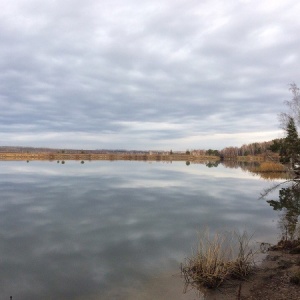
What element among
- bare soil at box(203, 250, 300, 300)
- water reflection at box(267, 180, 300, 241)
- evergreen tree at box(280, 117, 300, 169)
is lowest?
water reflection at box(267, 180, 300, 241)

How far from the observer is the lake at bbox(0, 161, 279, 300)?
30.9ft

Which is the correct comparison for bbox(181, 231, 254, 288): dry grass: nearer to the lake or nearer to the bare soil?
the bare soil

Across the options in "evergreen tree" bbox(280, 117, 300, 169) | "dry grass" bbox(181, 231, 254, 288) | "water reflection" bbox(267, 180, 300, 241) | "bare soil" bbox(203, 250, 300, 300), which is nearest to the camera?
"bare soil" bbox(203, 250, 300, 300)

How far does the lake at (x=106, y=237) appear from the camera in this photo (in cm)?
942

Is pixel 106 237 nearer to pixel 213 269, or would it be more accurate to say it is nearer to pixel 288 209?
pixel 213 269

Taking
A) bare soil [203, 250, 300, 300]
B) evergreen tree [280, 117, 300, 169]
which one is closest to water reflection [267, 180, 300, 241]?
evergreen tree [280, 117, 300, 169]

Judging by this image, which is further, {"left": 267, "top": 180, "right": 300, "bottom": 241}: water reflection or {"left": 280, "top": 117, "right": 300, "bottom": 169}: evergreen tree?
{"left": 280, "top": 117, "right": 300, "bottom": 169}: evergreen tree

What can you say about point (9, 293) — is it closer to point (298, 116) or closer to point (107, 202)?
point (107, 202)

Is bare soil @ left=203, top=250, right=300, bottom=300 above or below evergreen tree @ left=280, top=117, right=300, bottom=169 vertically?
below

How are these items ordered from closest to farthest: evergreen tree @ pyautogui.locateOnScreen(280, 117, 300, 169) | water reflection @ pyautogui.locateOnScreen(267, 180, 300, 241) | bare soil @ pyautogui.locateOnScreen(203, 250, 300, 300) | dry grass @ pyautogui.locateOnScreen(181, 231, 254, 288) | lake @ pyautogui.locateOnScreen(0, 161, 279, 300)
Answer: bare soil @ pyautogui.locateOnScreen(203, 250, 300, 300) < dry grass @ pyautogui.locateOnScreen(181, 231, 254, 288) < lake @ pyautogui.locateOnScreen(0, 161, 279, 300) < water reflection @ pyautogui.locateOnScreen(267, 180, 300, 241) < evergreen tree @ pyautogui.locateOnScreen(280, 117, 300, 169)

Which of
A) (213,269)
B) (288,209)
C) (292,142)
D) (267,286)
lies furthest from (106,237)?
(292,142)

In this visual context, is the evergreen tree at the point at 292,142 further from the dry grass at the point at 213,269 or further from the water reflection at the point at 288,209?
the dry grass at the point at 213,269

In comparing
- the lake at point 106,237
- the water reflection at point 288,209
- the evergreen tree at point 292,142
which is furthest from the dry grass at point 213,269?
the evergreen tree at point 292,142

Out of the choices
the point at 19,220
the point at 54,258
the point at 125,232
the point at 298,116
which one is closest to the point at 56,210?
the point at 19,220
